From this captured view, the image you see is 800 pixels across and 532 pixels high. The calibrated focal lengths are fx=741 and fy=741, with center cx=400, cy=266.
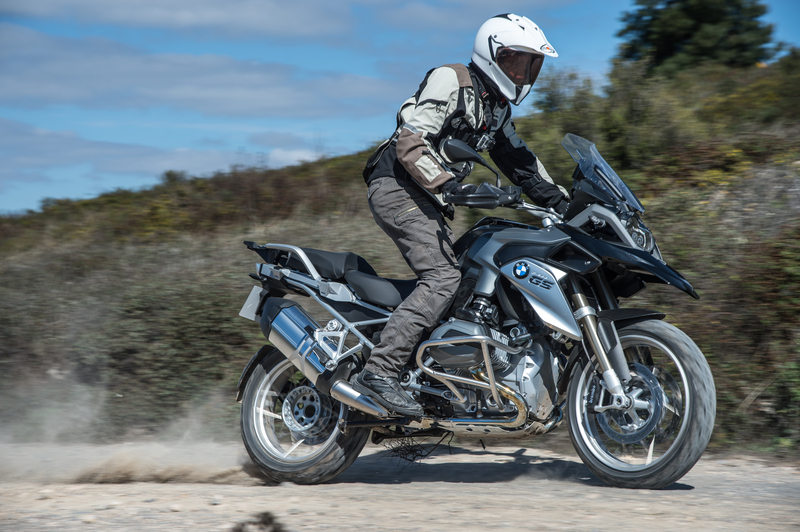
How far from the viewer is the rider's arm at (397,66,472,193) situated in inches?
162

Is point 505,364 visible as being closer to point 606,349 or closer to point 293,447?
point 606,349

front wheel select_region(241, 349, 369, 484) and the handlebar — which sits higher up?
the handlebar

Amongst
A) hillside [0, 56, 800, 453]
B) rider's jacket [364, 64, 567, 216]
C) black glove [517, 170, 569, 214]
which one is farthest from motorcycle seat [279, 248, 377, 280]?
hillside [0, 56, 800, 453]

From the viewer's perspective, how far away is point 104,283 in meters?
8.39

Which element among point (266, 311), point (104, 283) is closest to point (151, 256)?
point (104, 283)

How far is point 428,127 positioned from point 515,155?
0.86 m

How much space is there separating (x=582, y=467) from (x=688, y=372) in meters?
1.28

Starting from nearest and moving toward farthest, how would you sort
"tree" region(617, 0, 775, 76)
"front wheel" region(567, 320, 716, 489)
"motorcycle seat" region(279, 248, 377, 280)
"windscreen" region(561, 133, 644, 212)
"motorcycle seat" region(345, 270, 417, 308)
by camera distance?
"front wheel" region(567, 320, 716, 489), "windscreen" region(561, 133, 644, 212), "motorcycle seat" region(345, 270, 417, 308), "motorcycle seat" region(279, 248, 377, 280), "tree" region(617, 0, 775, 76)

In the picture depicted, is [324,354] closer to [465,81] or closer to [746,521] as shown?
[465,81]

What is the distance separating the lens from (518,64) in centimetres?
424

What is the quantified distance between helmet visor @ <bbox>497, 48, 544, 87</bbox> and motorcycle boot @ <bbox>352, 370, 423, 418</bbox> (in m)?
1.88

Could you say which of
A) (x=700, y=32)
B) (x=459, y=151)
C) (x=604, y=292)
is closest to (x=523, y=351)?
(x=604, y=292)

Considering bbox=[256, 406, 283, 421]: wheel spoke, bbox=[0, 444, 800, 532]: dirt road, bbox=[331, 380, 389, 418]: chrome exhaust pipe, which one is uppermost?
bbox=[331, 380, 389, 418]: chrome exhaust pipe

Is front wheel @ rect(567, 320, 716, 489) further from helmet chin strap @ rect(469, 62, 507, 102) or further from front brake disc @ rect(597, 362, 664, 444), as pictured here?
A: helmet chin strap @ rect(469, 62, 507, 102)
